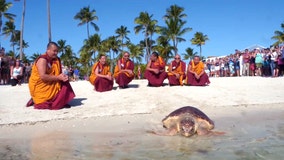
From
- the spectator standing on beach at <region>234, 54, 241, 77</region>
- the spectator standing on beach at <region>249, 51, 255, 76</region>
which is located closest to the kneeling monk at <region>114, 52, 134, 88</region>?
the spectator standing on beach at <region>249, 51, 255, 76</region>

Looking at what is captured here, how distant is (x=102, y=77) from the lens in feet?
32.1

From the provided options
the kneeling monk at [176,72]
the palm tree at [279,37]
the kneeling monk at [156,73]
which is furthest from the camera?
the palm tree at [279,37]

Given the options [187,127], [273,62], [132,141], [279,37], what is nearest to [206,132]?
[187,127]

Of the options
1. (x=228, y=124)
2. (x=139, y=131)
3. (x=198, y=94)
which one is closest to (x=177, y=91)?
(x=198, y=94)

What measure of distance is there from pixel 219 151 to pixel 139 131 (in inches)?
69.9

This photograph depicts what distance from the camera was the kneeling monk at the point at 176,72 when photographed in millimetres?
10992

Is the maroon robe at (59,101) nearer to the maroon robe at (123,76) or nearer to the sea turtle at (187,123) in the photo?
the sea turtle at (187,123)

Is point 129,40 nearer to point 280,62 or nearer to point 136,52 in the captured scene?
point 136,52

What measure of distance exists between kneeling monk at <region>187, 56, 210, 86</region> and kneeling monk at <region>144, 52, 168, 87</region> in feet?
2.73

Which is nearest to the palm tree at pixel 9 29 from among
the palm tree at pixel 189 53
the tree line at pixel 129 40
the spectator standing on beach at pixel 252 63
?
the tree line at pixel 129 40

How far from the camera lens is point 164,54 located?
1724 inches

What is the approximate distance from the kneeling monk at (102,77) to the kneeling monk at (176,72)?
7.14ft

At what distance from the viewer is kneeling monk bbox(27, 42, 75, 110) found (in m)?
6.98

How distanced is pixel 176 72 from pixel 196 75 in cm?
69
